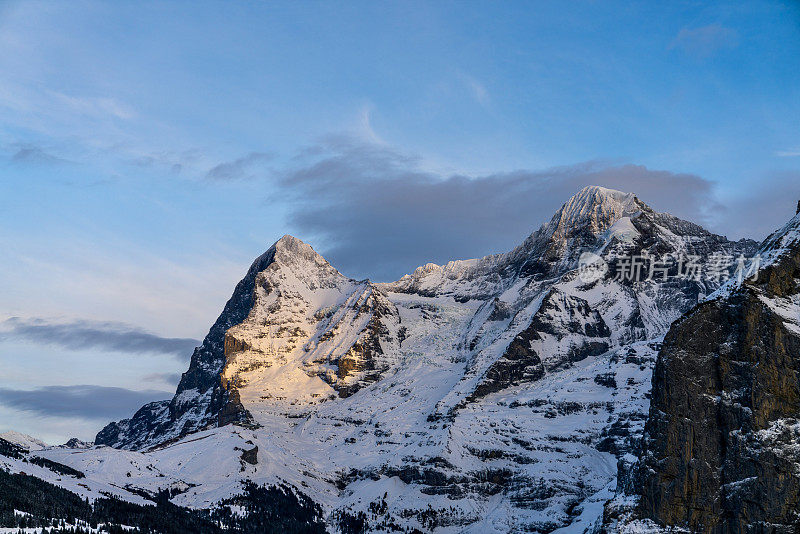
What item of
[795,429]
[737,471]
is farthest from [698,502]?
[795,429]

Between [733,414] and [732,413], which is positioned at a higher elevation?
[732,413]

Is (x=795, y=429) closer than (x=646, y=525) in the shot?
Yes

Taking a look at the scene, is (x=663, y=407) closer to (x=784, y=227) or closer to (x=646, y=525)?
(x=646, y=525)

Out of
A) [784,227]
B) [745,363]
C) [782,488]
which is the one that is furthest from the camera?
[784,227]

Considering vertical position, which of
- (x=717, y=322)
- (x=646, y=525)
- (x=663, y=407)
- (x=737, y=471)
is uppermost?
(x=717, y=322)

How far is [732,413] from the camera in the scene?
157 meters

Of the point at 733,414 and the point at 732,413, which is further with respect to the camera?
the point at 732,413

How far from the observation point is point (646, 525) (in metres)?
164

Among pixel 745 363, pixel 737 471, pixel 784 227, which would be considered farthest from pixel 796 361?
pixel 784 227

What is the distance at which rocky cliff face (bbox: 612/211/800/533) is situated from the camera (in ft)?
495

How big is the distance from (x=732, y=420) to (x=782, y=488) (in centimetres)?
1348

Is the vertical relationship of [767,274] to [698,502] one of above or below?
above

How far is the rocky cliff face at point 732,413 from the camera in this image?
495ft

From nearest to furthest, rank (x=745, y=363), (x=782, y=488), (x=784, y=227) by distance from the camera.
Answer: (x=782, y=488)
(x=745, y=363)
(x=784, y=227)
